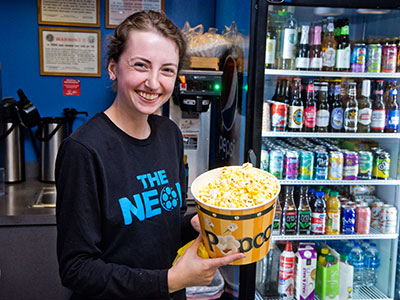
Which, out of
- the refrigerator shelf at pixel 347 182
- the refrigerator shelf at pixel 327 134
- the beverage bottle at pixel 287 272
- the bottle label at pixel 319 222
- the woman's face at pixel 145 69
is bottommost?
the beverage bottle at pixel 287 272

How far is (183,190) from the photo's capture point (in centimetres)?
159

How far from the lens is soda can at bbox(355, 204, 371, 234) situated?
2619mm

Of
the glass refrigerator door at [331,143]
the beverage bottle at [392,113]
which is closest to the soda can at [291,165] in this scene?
the glass refrigerator door at [331,143]

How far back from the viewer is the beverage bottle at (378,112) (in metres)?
2.56

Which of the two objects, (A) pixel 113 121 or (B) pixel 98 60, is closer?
(A) pixel 113 121

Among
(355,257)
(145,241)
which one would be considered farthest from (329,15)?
(145,241)

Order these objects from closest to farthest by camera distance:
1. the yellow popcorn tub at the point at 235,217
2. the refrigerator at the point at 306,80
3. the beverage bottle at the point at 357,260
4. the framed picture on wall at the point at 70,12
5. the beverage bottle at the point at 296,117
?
the yellow popcorn tub at the point at 235,217 < the refrigerator at the point at 306,80 < the beverage bottle at the point at 296,117 < the beverage bottle at the point at 357,260 < the framed picture on wall at the point at 70,12

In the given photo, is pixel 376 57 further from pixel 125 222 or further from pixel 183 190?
pixel 125 222

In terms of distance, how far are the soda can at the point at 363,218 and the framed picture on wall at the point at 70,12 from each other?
2.27 metres

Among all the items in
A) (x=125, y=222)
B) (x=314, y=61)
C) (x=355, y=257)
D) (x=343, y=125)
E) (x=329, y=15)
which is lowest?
(x=355, y=257)

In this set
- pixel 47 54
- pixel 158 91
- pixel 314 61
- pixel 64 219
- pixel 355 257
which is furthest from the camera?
pixel 47 54

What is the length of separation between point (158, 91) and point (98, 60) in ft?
7.14

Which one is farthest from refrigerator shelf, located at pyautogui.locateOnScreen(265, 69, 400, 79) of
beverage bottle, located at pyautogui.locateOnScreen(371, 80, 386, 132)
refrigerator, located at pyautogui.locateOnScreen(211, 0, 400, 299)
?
beverage bottle, located at pyautogui.locateOnScreen(371, 80, 386, 132)

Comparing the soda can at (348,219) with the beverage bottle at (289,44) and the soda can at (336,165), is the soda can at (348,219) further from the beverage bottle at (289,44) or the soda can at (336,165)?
the beverage bottle at (289,44)
